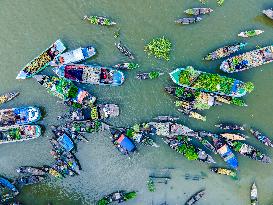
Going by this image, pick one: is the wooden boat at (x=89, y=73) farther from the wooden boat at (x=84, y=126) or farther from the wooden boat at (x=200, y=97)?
the wooden boat at (x=200, y=97)

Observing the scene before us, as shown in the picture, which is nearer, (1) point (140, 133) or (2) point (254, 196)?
(1) point (140, 133)

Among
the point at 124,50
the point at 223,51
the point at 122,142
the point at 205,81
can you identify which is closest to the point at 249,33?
the point at 223,51

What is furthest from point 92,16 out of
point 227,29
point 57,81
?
point 227,29

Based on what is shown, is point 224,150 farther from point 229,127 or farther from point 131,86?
point 131,86

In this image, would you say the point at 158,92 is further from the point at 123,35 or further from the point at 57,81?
the point at 57,81

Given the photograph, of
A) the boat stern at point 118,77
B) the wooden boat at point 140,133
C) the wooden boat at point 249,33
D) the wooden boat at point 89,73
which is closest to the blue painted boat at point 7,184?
the wooden boat at point 89,73

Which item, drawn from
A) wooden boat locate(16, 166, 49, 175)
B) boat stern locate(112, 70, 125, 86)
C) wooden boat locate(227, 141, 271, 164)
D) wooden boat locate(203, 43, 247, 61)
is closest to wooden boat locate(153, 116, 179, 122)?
→ boat stern locate(112, 70, 125, 86)
